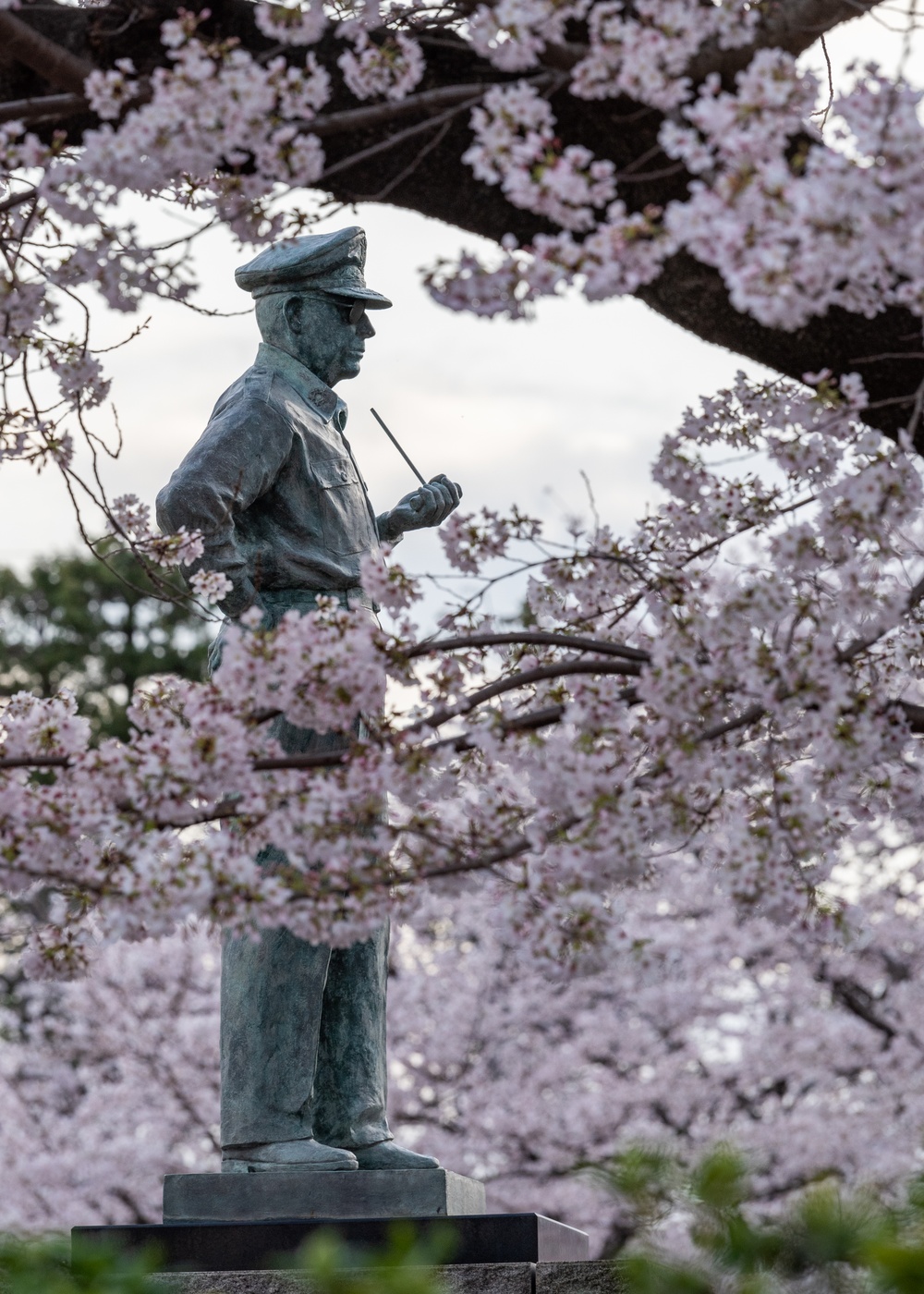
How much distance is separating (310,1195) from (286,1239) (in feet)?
0.63

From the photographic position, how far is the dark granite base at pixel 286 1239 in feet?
12.8

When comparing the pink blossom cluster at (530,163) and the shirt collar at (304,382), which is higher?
the shirt collar at (304,382)

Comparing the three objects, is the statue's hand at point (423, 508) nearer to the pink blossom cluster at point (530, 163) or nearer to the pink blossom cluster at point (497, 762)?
the pink blossom cluster at point (497, 762)

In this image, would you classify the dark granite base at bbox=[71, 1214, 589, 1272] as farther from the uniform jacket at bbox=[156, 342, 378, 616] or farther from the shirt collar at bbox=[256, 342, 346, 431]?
the shirt collar at bbox=[256, 342, 346, 431]

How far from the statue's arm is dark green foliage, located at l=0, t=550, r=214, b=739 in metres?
20.7

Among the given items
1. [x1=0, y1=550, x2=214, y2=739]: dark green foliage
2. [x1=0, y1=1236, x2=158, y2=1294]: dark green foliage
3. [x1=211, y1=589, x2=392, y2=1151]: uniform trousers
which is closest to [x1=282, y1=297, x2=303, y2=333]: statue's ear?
[x1=211, y1=589, x2=392, y2=1151]: uniform trousers

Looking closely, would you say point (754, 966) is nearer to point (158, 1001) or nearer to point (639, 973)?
point (158, 1001)

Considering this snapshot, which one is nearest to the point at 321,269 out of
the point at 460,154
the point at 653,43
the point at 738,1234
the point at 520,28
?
the point at 460,154

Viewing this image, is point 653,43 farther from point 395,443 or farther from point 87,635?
point 87,635

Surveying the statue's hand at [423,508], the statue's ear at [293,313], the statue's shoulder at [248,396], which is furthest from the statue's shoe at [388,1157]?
the statue's ear at [293,313]

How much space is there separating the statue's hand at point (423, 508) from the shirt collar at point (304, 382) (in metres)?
0.29

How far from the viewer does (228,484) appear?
4.46m

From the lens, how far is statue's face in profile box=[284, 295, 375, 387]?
4906 millimetres

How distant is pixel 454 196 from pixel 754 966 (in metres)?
12.1
